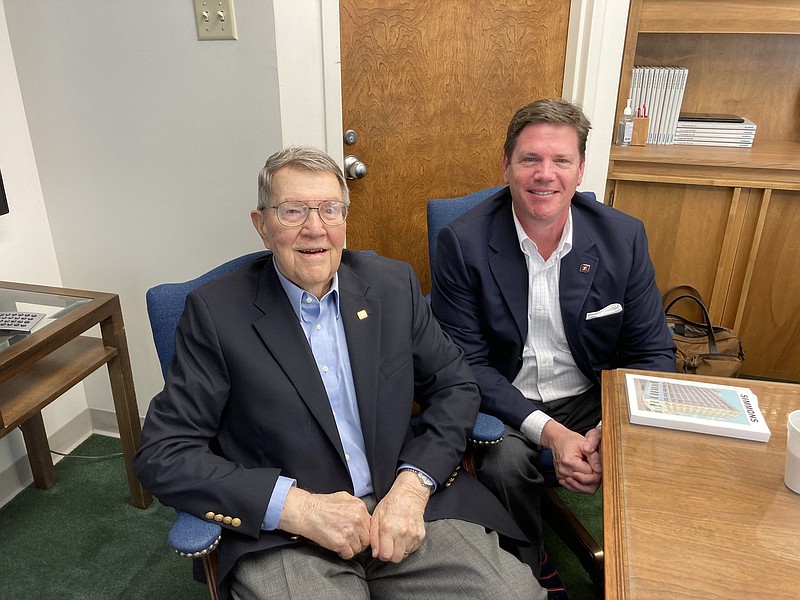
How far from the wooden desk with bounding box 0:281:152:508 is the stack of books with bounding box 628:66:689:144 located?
228cm

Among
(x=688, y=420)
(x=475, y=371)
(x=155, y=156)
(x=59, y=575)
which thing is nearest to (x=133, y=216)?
(x=155, y=156)

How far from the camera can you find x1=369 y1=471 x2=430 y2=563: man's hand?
1308 mm

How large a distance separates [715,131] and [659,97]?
0.29m

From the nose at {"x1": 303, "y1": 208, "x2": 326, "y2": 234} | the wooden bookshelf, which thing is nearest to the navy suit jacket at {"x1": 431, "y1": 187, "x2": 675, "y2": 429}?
the nose at {"x1": 303, "y1": 208, "x2": 326, "y2": 234}

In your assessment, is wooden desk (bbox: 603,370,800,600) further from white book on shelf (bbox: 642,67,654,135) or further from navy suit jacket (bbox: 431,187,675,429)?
white book on shelf (bbox: 642,67,654,135)

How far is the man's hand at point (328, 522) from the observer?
→ 50.4 inches

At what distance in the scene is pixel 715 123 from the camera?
2.84 meters

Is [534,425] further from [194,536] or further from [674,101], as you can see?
[674,101]

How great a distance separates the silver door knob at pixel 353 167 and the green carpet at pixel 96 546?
53.0 inches

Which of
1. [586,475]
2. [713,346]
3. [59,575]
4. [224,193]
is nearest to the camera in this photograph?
[586,475]

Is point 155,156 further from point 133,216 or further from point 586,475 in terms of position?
point 586,475

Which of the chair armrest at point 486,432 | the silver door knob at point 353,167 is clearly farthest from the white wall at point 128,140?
the chair armrest at point 486,432

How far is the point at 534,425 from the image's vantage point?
1.67 metres

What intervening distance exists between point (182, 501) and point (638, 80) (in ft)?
8.27
